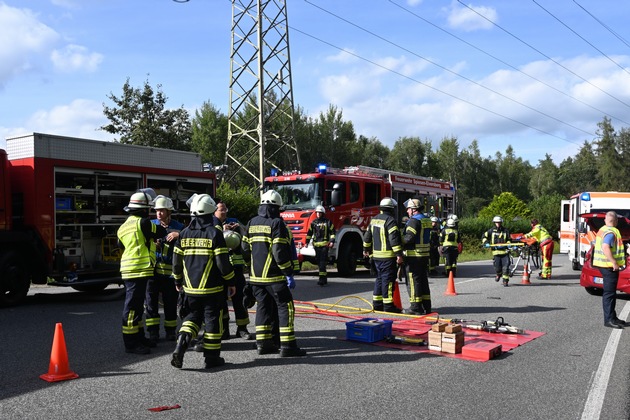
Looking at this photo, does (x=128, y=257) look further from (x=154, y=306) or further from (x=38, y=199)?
(x=38, y=199)

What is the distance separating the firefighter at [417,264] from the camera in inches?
387

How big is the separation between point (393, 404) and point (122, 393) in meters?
→ 2.42

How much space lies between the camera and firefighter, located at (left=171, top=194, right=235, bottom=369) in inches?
243

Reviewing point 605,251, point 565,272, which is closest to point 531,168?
point 565,272

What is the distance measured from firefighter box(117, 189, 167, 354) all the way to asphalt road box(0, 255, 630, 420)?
238mm

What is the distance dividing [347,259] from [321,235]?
2.15 m

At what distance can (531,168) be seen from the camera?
368 ft

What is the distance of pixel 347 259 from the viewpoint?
53.8 feet

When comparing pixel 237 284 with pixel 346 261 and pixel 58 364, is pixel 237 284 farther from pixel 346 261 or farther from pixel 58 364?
pixel 346 261

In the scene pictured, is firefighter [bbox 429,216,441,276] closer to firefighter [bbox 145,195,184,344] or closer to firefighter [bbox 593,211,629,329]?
firefighter [bbox 593,211,629,329]

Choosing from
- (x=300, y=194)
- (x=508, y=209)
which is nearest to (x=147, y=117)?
(x=300, y=194)

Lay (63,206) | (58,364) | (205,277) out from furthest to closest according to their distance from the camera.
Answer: (63,206), (205,277), (58,364)

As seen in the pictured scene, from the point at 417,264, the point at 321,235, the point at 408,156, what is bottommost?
the point at 417,264

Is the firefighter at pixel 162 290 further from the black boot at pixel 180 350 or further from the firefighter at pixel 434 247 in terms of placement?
the firefighter at pixel 434 247
